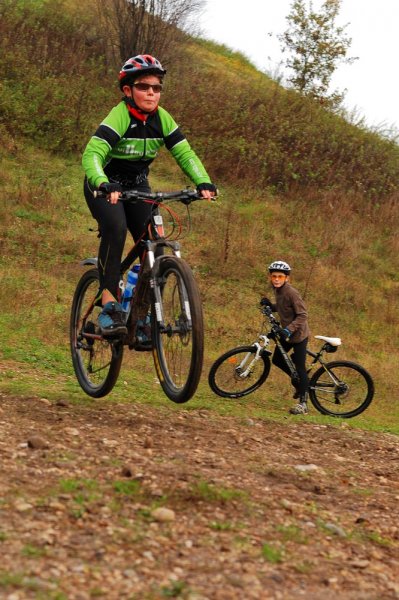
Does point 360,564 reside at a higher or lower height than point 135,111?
lower

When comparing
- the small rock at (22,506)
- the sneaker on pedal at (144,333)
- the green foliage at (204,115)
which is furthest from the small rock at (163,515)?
the green foliage at (204,115)

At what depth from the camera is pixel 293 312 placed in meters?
10.3

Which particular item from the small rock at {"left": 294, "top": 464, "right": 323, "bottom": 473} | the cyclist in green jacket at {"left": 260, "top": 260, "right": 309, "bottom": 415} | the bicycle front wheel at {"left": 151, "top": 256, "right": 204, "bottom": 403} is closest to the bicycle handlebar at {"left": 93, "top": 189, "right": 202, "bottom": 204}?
the bicycle front wheel at {"left": 151, "top": 256, "right": 204, "bottom": 403}

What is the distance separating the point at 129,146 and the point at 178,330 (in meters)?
1.61

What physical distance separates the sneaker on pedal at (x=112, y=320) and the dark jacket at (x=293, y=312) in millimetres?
4638

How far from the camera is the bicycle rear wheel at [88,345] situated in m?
6.76

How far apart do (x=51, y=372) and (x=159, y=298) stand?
370 cm

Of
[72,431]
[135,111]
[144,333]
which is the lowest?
[72,431]

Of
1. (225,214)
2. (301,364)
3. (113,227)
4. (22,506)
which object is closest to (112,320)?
(113,227)

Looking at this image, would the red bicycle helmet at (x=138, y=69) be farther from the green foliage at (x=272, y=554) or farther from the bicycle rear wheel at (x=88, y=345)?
the green foliage at (x=272, y=554)

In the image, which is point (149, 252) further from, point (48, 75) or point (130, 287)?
point (48, 75)

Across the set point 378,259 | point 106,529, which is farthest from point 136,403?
point 378,259

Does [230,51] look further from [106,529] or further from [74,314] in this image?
[106,529]

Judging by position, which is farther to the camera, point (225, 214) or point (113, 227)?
point (225, 214)
